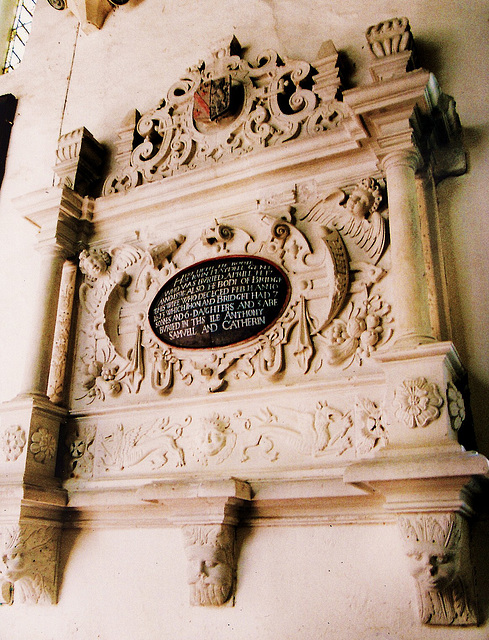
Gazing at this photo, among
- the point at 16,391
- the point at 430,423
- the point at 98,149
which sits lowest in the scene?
the point at 430,423

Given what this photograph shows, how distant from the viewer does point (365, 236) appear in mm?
3924

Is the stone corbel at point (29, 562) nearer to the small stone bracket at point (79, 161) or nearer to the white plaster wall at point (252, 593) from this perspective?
the white plaster wall at point (252, 593)

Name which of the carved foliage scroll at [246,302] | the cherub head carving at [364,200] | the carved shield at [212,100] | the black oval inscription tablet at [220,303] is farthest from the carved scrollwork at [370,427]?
the carved shield at [212,100]

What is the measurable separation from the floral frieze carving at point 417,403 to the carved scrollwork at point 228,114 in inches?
74.0

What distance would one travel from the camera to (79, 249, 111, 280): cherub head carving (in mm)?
4734

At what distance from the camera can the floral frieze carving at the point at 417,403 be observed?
3109mm

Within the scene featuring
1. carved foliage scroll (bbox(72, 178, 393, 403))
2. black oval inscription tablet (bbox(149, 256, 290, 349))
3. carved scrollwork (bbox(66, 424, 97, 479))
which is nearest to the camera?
carved foliage scroll (bbox(72, 178, 393, 403))

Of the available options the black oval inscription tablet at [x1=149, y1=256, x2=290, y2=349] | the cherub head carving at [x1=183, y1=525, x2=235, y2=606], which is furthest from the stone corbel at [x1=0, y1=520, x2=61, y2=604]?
the black oval inscription tablet at [x1=149, y1=256, x2=290, y2=349]

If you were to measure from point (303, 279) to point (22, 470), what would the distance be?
84.3 inches

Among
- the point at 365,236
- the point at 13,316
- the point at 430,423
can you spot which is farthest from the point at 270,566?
the point at 13,316

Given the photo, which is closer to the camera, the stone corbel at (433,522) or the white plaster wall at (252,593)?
the stone corbel at (433,522)

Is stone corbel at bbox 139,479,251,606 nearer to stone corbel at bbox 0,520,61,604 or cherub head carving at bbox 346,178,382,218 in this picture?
stone corbel at bbox 0,520,61,604

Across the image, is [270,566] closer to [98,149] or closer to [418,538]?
[418,538]

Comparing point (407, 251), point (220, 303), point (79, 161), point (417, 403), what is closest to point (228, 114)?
point (79, 161)
